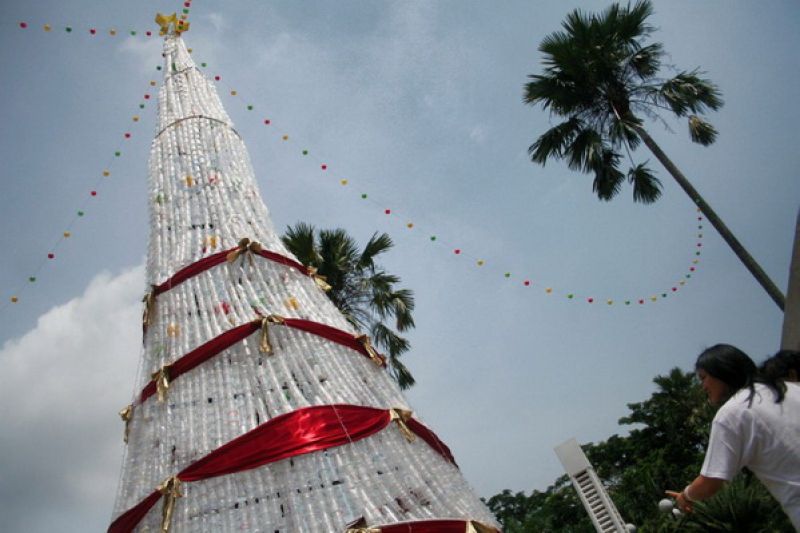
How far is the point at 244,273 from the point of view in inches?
143

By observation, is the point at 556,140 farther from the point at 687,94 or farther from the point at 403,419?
the point at 403,419

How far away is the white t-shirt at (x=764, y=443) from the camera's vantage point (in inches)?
70.2

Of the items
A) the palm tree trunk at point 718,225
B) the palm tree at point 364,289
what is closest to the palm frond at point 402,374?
the palm tree at point 364,289

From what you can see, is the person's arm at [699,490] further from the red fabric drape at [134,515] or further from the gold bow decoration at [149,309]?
the gold bow decoration at [149,309]

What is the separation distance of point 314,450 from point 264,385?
52 cm

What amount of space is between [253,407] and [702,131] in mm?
10617

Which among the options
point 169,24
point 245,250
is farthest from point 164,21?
point 245,250

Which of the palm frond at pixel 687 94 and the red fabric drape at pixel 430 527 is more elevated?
the palm frond at pixel 687 94

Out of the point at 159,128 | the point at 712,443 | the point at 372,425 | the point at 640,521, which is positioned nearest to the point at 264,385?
the point at 372,425

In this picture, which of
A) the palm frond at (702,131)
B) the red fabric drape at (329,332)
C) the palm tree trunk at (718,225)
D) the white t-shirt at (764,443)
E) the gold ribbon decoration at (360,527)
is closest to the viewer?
the white t-shirt at (764,443)

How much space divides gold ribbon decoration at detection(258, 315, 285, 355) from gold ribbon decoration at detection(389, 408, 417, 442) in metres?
0.77

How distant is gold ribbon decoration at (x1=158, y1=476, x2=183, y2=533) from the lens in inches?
97.8

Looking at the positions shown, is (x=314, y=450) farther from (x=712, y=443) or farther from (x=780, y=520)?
(x=780, y=520)

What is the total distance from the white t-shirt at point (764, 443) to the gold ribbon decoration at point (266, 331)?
7.17 ft
